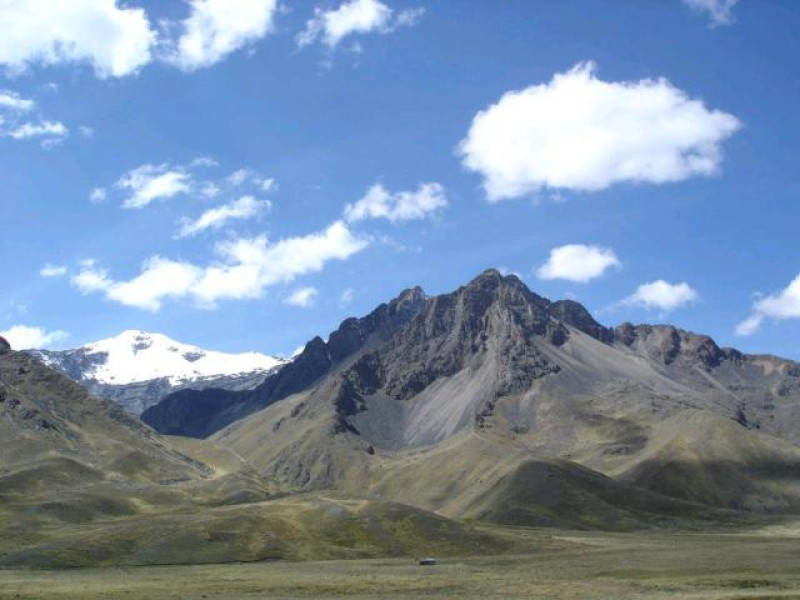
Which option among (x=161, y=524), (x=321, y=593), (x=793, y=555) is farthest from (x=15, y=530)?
(x=793, y=555)

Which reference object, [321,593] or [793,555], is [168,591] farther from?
[793,555]

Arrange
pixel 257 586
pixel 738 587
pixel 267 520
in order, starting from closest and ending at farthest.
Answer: pixel 738 587 < pixel 257 586 < pixel 267 520

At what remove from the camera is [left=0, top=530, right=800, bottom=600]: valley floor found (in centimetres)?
9094

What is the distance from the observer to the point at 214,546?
16100 centimetres

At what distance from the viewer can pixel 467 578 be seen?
371ft

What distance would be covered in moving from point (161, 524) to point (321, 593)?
90555 millimetres

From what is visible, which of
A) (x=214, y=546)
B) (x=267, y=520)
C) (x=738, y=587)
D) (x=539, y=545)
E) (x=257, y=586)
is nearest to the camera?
(x=738, y=587)

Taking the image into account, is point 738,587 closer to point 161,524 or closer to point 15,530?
point 161,524

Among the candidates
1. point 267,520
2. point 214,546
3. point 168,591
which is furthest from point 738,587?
point 267,520

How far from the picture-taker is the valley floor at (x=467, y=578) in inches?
3580

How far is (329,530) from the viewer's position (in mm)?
185625

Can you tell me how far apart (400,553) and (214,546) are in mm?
34730

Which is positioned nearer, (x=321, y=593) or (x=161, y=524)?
(x=321, y=593)

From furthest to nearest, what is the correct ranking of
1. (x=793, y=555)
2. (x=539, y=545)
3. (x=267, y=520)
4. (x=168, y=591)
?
(x=267, y=520) < (x=539, y=545) < (x=793, y=555) < (x=168, y=591)
